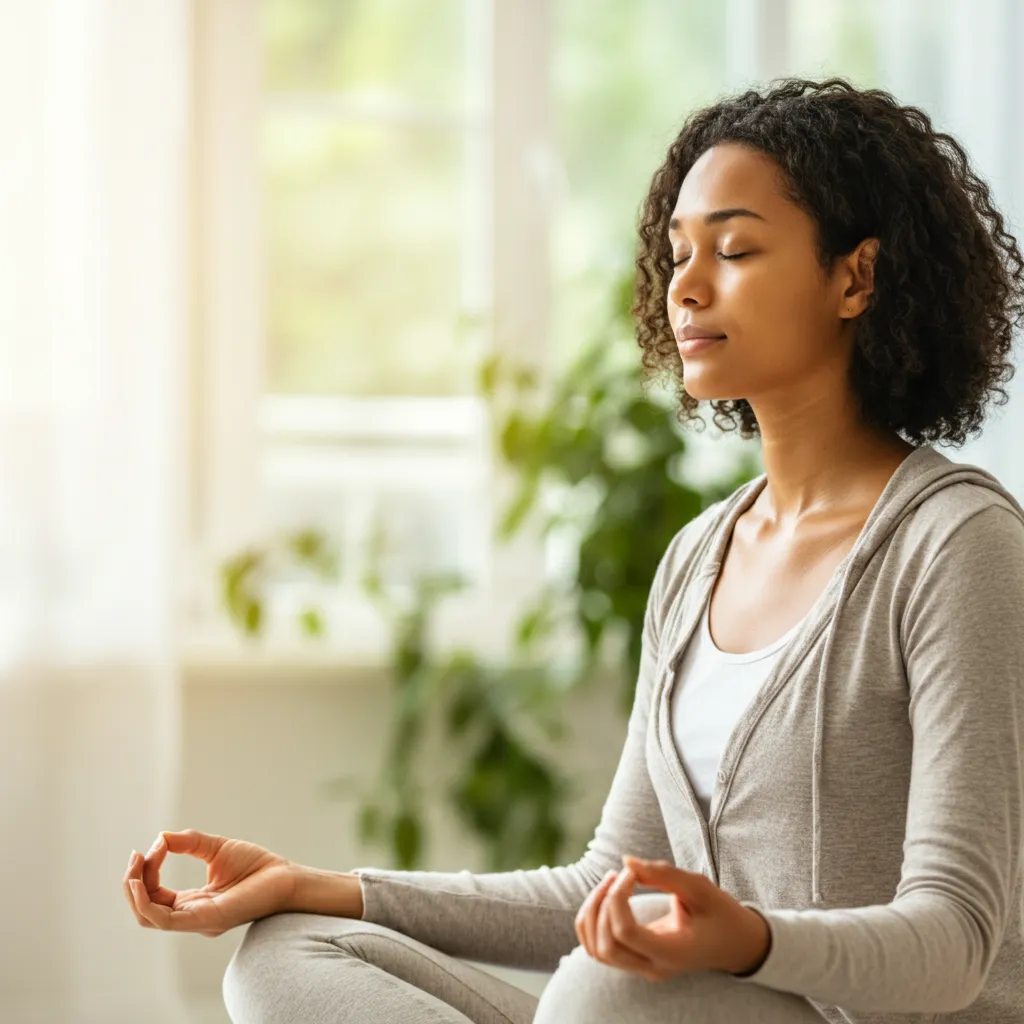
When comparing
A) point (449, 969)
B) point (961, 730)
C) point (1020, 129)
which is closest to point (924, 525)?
point (961, 730)

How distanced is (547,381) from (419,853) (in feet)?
2.83

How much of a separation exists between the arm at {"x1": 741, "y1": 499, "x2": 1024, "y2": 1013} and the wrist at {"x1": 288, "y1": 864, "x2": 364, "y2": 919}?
0.42 metres

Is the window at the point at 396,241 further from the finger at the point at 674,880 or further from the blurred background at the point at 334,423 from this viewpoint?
the finger at the point at 674,880

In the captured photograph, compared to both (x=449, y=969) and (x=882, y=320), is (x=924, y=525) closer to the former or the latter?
(x=882, y=320)

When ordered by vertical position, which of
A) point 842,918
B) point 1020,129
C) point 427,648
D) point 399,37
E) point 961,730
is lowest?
point 427,648

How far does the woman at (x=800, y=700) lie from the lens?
2.98 ft

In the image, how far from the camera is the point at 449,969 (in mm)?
1163

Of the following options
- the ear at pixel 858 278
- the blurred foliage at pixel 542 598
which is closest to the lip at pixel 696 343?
the ear at pixel 858 278

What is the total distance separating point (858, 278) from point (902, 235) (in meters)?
0.05

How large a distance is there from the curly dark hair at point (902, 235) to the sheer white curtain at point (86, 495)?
1.23 metres

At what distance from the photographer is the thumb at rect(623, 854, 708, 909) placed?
2.79ft

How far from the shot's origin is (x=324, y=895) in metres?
1.21

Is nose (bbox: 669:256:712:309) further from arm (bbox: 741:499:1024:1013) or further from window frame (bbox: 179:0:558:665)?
window frame (bbox: 179:0:558:665)

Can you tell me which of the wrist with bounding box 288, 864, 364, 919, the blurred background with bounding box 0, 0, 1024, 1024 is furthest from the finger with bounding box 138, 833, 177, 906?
the blurred background with bounding box 0, 0, 1024, 1024
